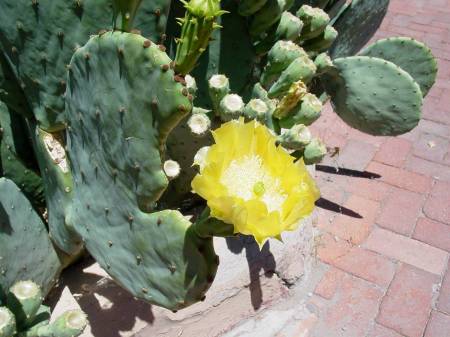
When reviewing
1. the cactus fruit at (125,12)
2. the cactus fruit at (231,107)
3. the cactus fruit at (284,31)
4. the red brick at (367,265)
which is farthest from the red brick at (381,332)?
the cactus fruit at (125,12)

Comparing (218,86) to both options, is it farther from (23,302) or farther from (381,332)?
(381,332)

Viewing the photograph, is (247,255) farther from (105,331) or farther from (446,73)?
(446,73)

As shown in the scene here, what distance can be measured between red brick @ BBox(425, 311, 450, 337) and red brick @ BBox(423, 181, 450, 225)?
64 centimetres

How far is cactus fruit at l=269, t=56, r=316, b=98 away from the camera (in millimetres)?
1833

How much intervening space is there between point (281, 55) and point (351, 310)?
1.07 meters

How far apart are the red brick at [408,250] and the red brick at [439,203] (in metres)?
0.25

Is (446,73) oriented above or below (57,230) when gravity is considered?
below

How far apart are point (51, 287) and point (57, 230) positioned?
23 cm

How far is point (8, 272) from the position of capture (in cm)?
158

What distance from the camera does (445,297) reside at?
2312 mm

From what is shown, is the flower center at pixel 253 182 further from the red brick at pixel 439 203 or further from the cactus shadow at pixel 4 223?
the red brick at pixel 439 203

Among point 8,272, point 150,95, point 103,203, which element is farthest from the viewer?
point 8,272

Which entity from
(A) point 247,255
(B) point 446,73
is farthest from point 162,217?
(B) point 446,73

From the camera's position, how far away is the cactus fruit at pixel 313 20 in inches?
83.8
